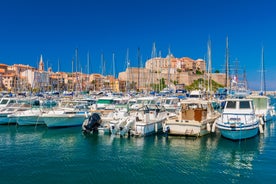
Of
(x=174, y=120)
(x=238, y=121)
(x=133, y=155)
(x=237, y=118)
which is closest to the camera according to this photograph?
(x=133, y=155)

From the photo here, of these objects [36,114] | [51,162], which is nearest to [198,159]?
[51,162]

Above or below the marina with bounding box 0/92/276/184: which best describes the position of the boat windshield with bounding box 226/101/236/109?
above

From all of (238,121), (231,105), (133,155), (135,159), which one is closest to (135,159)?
(135,159)

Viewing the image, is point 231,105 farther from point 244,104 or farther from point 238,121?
point 238,121

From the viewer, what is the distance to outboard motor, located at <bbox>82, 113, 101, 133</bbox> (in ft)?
70.2

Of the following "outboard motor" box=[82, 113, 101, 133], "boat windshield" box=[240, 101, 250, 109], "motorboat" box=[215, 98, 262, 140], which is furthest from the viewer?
"outboard motor" box=[82, 113, 101, 133]

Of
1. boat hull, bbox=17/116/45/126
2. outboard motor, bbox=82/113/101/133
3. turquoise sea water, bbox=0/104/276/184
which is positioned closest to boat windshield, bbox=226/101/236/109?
turquoise sea water, bbox=0/104/276/184

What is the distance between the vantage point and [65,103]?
97.2 feet

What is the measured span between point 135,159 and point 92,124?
8076 millimetres

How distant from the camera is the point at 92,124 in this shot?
2147 centimetres

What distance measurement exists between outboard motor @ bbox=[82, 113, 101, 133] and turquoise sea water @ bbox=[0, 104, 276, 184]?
98 centimetres

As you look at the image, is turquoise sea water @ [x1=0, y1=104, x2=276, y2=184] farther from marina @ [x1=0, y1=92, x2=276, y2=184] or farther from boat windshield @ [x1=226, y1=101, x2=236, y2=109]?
boat windshield @ [x1=226, y1=101, x2=236, y2=109]

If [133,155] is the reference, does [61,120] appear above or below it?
above

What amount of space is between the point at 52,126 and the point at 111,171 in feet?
43.7
